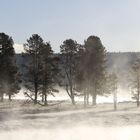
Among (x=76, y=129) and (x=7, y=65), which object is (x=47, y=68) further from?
(x=76, y=129)

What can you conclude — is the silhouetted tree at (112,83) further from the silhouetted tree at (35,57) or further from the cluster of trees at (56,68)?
the silhouetted tree at (35,57)

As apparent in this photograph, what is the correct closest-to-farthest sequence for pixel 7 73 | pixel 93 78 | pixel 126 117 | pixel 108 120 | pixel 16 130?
pixel 16 130 < pixel 108 120 < pixel 126 117 < pixel 7 73 < pixel 93 78

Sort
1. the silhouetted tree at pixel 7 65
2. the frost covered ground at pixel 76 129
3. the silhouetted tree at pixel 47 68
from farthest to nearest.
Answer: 1. the silhouetted tree at pixel 47 68
2. the silhouetted tree at pixel 7 65
3. the frost covered ground at pixel 76 129

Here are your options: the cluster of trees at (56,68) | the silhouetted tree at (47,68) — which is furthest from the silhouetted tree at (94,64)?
the silhouetted tree at (47,68)

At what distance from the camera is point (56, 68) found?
70000 millimetres

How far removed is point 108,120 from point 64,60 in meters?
32.7

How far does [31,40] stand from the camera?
227 ft

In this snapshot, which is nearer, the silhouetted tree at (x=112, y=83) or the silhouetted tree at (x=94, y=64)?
the silhouetted tree at (x=112, y=83)

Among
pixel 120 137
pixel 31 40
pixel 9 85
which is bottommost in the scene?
pixel 120 137

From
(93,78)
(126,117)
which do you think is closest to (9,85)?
(93,78)

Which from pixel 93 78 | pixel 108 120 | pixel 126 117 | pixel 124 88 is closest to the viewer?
pixel 108 120

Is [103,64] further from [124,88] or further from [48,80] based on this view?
[124,88]

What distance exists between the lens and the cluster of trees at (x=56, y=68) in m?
68.6

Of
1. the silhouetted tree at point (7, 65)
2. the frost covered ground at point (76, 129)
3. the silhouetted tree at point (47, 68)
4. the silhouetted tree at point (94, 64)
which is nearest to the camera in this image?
the frost covered ground at point (76, 129)
